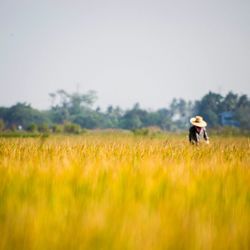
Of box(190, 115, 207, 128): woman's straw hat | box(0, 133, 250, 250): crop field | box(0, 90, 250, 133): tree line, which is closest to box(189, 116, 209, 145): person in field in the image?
box(190, 115, 207, 128): woman's straw hat

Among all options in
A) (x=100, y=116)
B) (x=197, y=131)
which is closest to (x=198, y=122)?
(x=197, y=131)

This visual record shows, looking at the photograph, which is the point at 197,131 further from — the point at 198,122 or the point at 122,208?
the point at 122,208

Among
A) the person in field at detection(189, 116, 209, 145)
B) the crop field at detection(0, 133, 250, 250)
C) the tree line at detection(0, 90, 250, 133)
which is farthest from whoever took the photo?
the tree line at detection(0, 90, 250, 133)

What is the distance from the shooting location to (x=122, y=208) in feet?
6.31

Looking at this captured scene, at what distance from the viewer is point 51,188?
228cm

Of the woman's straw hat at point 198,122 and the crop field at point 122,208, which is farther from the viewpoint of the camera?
the woman's straw hat at point 198,122

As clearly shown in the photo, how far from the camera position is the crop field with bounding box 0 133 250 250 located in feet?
5.26

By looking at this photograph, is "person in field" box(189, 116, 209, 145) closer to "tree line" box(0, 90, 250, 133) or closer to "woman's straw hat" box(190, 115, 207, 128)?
"woman's straw hat" box(190, 115, 207, 128)

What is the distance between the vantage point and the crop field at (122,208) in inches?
63.2

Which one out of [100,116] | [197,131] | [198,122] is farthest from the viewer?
[100,116]

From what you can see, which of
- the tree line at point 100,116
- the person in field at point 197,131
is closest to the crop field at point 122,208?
the person in field at point 197,131

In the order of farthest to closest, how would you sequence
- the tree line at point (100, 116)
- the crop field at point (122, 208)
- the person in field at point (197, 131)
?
1. the tree line at point (100, 116)
2. the person in field at point (197, 131)
3. the crop field at point (122, 208)

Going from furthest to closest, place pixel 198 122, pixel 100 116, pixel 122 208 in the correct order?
pixel 100 116, pixel 198 122, pixel 122 208

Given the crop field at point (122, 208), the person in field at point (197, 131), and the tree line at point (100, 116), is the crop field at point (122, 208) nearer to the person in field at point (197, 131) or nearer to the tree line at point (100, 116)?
the person in field at point (197, 131)
